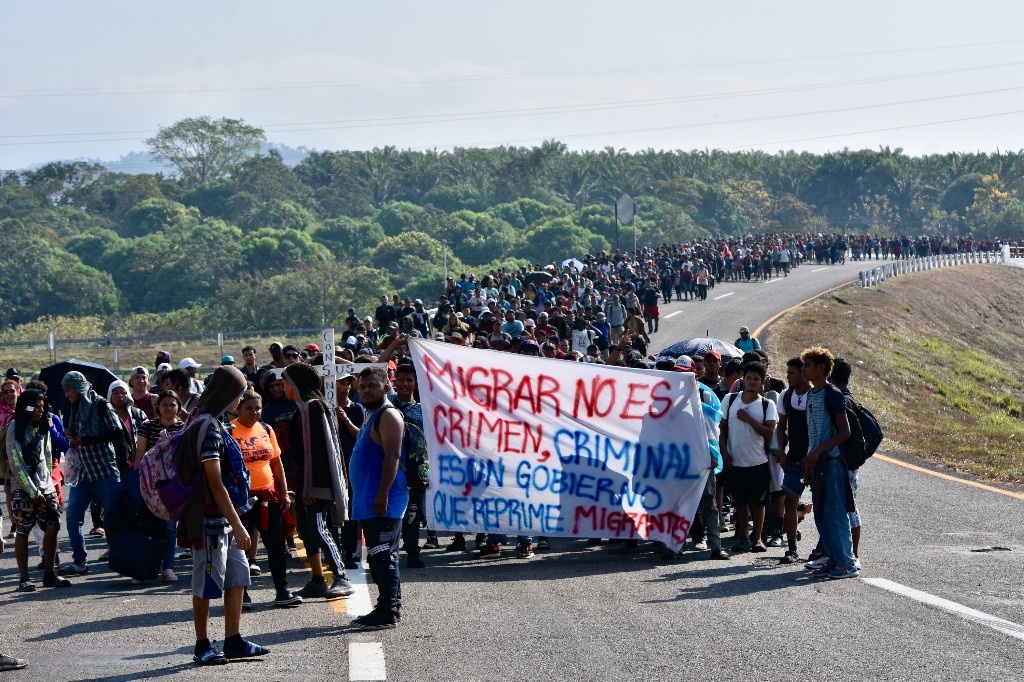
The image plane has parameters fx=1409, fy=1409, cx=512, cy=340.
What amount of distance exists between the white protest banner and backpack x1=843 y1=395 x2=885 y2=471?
1327mm

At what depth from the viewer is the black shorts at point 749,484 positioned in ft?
39.2

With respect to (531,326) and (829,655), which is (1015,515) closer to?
(829,655)

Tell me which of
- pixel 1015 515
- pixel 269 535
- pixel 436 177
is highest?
pixel 436 177

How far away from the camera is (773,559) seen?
11617mm

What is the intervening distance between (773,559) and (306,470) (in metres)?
4.04

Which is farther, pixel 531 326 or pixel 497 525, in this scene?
pixel 531 326

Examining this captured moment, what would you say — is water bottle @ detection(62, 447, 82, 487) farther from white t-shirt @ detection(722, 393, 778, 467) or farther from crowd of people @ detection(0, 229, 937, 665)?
white t-shirt @ detection(722, 393, 778, 467)

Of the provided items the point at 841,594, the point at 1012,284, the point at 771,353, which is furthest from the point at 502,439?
the point at 1012,284

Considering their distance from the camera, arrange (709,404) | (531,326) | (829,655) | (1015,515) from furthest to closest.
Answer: (531,326) → (1015,515) → (709,404) → (829,655)

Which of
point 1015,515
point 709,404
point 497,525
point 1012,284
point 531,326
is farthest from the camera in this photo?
point 1012,284

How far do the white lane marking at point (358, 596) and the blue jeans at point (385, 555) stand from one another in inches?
19.6

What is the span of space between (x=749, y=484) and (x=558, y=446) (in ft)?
5.62

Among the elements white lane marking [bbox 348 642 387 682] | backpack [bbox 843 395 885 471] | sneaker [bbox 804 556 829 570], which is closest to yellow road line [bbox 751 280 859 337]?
backpack [bbox 843 395 885 471]

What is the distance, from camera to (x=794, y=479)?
11188 mm
